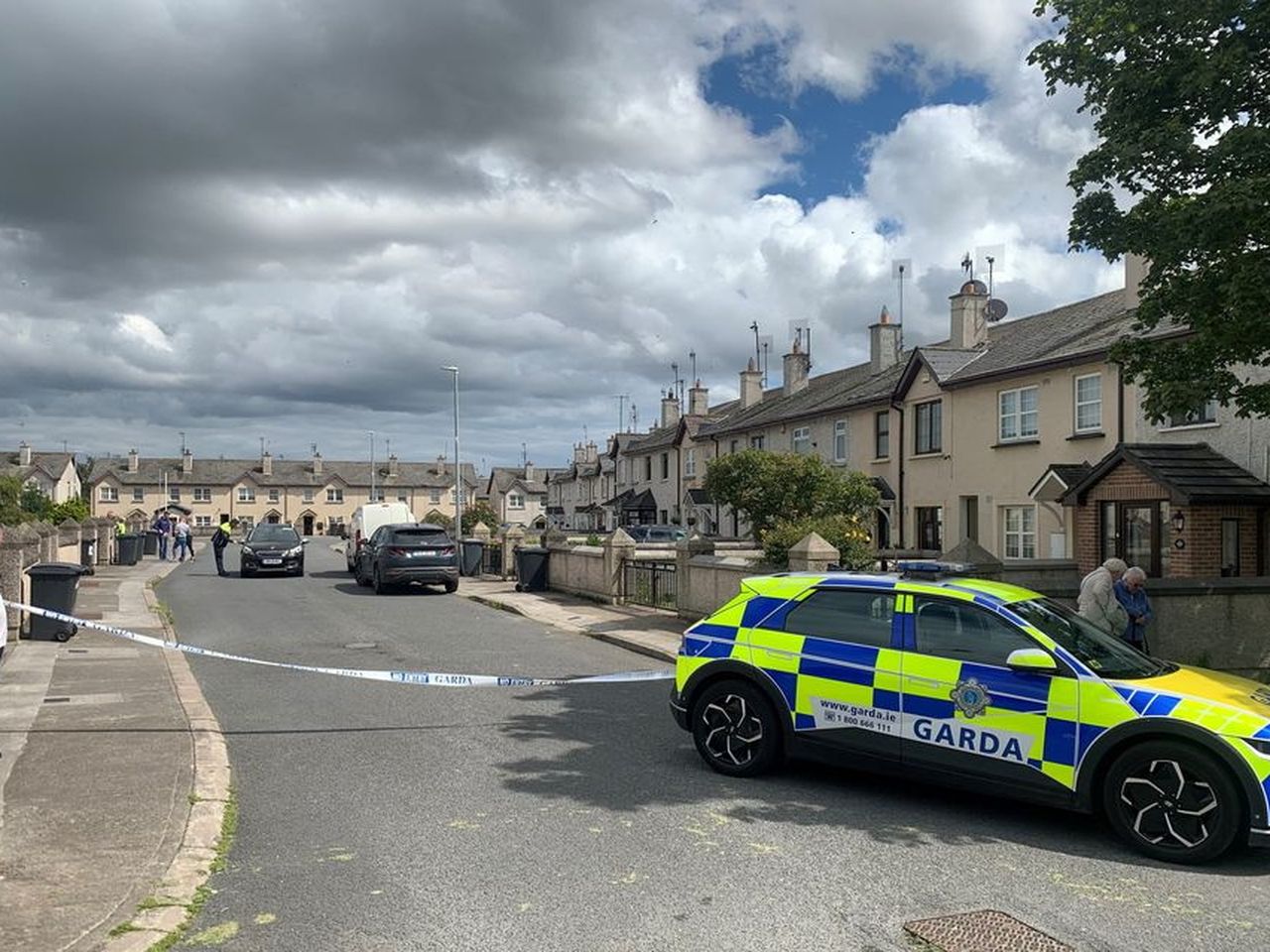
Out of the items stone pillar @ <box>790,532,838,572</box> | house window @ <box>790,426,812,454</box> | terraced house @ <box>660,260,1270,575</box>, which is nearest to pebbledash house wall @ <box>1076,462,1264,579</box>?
terraced house @ <box>660,260,1270,575</box>

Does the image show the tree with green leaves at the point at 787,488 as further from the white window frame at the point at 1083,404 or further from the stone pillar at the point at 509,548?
the stone pillar at the point at 509,548

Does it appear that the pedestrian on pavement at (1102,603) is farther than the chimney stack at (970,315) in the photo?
No

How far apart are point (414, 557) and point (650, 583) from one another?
6.36 meters

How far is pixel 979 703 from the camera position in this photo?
614 centimetres

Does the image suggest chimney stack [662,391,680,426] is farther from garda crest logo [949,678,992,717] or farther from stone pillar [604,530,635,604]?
garda crest logo [949,678,992,717]

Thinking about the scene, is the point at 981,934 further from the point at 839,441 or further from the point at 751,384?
Answer: the point at 751,384

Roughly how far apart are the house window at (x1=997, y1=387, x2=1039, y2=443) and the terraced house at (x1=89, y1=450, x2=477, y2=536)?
8499 centimetres

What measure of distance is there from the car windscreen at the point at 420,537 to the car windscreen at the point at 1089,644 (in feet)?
59.3

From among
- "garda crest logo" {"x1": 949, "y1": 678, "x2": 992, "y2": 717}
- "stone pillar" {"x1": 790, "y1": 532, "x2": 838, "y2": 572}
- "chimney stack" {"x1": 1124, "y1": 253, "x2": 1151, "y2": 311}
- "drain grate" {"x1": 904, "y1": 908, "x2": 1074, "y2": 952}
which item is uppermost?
"chimney stack" {"x1": 1124, "y1": 253, "x2": 1151, "y2": 311}

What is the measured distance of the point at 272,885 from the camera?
5.04 m

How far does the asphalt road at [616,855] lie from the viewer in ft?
15.0

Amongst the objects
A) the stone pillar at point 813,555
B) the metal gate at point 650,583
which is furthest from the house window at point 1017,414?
the stone pillar at point 813,555

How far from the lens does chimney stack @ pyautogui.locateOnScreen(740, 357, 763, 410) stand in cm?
4541

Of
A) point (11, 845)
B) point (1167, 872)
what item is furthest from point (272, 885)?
point (1167, 872)
